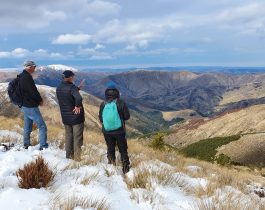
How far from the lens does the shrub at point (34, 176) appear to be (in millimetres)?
7629

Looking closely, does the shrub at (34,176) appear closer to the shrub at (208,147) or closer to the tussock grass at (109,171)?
the tussock grass at (109,171)

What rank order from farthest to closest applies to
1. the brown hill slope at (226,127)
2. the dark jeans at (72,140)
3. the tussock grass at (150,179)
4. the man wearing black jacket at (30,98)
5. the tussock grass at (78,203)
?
the brown hill slope at (226,127)
the man wearing black jacket at (30,98)
the dark jeans at (72,140)
the tussock grass at (150,179)
the tussock grass at (78,203)

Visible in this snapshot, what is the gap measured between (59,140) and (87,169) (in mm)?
5135

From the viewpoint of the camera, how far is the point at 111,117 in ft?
35.1

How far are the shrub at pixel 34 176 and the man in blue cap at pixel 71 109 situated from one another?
3.33m

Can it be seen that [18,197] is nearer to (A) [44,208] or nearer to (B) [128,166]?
(A) [44,208]

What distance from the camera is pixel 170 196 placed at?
850cm

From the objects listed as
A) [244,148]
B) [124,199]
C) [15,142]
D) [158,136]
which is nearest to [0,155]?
[15,142]

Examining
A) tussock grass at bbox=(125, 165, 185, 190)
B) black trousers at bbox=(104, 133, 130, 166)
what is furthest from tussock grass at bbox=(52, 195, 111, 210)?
black trousers at bbox=(104, 133, 130, 166)

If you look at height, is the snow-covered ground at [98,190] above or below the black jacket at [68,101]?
below

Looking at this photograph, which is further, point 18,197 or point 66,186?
point 66,186

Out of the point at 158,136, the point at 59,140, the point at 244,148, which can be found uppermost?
the point at 59,140

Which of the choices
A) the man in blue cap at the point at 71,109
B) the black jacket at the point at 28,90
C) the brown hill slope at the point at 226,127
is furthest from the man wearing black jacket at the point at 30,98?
the brown hill slope at the point at 226,127

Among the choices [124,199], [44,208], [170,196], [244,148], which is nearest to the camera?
[44,208]
